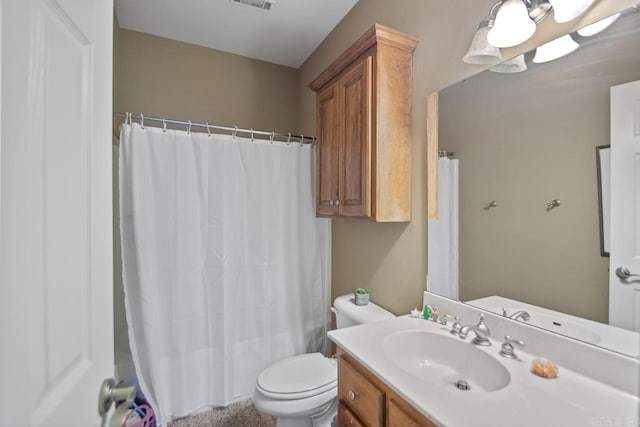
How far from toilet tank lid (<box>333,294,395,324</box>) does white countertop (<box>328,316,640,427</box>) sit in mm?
619

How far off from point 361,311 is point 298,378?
484 millimetres

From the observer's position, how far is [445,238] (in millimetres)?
1328

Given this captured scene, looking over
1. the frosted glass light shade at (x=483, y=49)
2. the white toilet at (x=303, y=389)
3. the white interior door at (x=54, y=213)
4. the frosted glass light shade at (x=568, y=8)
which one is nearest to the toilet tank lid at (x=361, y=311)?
the white toilet at (x=303, y=389)

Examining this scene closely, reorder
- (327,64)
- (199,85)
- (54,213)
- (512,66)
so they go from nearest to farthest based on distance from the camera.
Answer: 1. (54,213)
2. (512,66)
3. (327,64)
4. (199,85)

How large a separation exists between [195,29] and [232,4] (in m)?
0.45

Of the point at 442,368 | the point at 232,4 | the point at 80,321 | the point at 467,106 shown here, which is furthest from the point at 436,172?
the point at 232,4

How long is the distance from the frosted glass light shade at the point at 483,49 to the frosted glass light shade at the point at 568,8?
0.20 meters

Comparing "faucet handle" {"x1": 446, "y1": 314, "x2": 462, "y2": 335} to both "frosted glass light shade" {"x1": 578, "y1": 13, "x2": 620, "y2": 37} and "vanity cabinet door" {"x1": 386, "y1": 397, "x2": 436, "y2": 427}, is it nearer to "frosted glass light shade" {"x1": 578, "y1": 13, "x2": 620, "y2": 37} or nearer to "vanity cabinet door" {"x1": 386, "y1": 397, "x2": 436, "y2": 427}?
"vanity cabinet door" {"x1": 386, "y1": 397, "x2": 436, "y2": 427}

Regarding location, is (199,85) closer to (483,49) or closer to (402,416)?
(483,49)

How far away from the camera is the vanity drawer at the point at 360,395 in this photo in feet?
2.99

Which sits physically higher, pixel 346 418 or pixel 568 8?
pixel 568 8

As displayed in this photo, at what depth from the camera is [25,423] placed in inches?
15.3

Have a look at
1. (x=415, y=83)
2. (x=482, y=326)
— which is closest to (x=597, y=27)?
(x=415, y=83)

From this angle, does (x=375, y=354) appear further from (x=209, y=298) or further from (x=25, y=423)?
(x=209, y=298)
